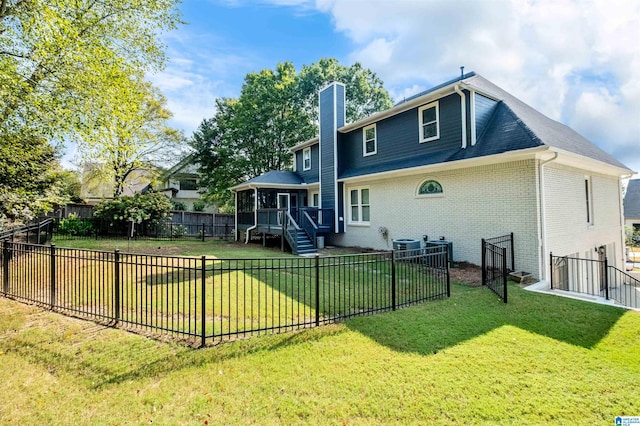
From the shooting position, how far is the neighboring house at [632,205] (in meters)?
32.2

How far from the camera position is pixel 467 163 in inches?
375

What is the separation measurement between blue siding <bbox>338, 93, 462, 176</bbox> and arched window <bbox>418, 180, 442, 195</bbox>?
121cm

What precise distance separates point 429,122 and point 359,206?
5.15 meters

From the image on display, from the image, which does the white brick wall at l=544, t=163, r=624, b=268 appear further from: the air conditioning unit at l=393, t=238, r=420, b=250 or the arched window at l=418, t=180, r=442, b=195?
the air conditioning unit at l=393, t=238, r=420, b=250

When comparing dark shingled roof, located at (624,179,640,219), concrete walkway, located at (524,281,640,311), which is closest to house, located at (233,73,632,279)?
concrete walkway, located at (524,281,640,311)

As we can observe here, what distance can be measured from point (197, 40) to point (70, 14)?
4.19 meters

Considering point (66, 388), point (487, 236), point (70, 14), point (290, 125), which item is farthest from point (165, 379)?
point (290, 125)

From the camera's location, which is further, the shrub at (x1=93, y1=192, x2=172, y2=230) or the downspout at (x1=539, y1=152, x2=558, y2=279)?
the shrub at (x1=93, y1=192, x2=172, y2=230)

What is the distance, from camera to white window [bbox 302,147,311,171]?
18766mm

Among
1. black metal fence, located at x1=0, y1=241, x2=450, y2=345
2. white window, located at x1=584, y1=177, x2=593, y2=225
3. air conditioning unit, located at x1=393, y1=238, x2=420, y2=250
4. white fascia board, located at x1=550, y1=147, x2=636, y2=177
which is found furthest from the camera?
white window, located at x1=584, y1=177, x2=593, y2=225

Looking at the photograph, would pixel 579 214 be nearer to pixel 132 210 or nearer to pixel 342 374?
pixel 342 374

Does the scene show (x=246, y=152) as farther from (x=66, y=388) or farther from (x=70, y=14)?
(x=66, y=388)

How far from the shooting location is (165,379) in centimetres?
346

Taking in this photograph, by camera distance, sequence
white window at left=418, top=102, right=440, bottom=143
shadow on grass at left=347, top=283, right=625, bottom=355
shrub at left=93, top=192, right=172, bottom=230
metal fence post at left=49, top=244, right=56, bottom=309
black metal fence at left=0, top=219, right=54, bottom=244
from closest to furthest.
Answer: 1. shadow on grass at left=347, top=283, right=625, bottom=355
2. metal fence post at left=49, top=244, right=56, bottom=309
3. black metal fence at left=0, top=219, right=54, bottom=244
4. white window at left=418, top=102, right=440, bottom=143
5. shrub at left=93, top=192, right=172, bottom=230
